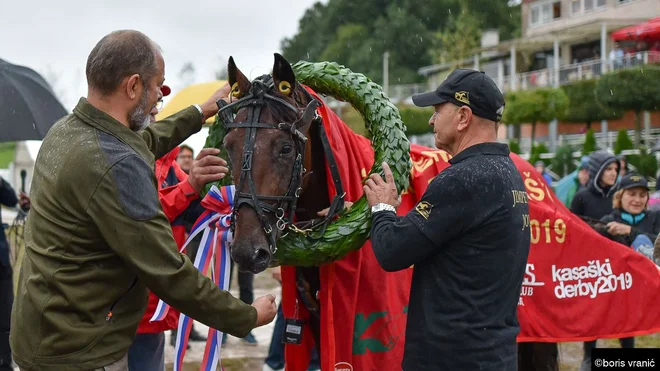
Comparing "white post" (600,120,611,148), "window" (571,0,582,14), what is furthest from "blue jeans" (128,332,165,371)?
"window" (571,0,582,14)

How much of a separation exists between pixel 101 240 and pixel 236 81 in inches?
45.1

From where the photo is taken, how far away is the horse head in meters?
2.87

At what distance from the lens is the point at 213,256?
373 cm

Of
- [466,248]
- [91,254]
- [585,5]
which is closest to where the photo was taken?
[91,254]

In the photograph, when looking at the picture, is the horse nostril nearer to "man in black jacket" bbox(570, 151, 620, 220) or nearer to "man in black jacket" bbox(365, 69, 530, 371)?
"man in black jacket" bbox(365, 69, 530, 371)

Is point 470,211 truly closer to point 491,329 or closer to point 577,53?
point 491,329

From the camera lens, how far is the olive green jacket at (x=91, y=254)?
2.30 metres

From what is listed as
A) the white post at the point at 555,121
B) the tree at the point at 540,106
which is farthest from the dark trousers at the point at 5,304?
the white post at the point at 555,121

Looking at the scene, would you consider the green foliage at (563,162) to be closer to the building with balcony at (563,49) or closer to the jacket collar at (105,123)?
the building with balcony at (563,49)

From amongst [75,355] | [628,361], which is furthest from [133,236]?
[628,361]

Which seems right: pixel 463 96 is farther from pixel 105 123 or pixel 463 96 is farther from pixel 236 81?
pixel 105 123

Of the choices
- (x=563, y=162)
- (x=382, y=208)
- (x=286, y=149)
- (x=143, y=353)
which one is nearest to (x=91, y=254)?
(x=286, y=149)

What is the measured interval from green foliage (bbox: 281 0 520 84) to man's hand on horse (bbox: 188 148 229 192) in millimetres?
49494

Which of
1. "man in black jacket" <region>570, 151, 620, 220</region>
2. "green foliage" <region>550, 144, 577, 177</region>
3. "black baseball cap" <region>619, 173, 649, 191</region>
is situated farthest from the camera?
"green foliage" <region>550, 144, 577, 177</region>
